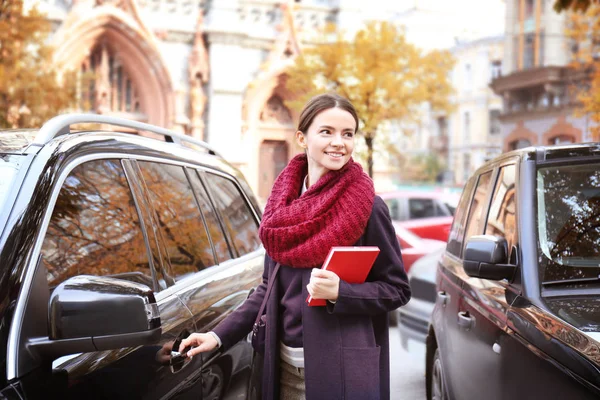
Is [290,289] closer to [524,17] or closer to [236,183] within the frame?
[236,183]

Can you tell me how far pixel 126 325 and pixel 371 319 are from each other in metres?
0.97

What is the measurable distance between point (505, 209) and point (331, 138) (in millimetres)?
1604

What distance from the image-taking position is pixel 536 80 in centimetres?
3472

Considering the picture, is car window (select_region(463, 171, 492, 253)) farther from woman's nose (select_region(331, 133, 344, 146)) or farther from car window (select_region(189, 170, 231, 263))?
woman's nose (select_region(331, 133, 344, 146))

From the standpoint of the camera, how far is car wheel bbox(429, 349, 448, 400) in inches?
186

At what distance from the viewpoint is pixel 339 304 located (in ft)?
8.20

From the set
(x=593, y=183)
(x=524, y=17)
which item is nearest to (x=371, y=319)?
(x=593, y=183)

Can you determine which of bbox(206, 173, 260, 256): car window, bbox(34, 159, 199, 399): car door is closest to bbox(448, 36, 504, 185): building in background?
bbox(206, 173, 260, 256): car window

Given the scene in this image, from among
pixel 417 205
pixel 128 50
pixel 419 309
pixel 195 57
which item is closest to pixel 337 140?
pixel 419 309

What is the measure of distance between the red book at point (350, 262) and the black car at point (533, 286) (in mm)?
737

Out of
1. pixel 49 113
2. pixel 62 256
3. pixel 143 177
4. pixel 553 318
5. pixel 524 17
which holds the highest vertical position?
pixel 524 17

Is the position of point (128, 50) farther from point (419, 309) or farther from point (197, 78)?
point (419, 309)

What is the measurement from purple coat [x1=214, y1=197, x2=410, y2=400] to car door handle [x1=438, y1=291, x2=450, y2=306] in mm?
2153

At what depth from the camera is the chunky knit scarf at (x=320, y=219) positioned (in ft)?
8.45
